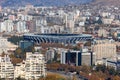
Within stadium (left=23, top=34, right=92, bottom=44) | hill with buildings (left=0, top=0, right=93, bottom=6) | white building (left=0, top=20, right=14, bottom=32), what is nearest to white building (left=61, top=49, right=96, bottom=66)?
stadium (left=23, top=34, right=92, bottom=44)

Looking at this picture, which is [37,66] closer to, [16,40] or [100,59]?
[100,59]

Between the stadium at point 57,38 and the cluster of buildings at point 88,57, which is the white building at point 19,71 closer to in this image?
the cluster of buildings at point 88,57

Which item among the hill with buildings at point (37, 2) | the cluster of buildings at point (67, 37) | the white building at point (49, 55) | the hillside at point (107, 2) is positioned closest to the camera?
the cluster of buildings at point (67, 37)

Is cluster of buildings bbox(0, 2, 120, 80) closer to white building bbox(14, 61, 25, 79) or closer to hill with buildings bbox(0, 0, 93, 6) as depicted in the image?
white building bbox(14, 61, 25, 79)

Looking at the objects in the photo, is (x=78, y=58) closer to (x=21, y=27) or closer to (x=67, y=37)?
(x=67, y=37)

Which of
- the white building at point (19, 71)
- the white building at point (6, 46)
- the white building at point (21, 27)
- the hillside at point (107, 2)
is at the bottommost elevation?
the white building at point (19, 71)

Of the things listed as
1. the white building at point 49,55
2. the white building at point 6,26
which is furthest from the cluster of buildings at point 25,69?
the white building at point 6,26

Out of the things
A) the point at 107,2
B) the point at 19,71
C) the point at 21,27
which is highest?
the point at 107,2

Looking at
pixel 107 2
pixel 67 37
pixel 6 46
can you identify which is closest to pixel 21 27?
pixel 67 37
